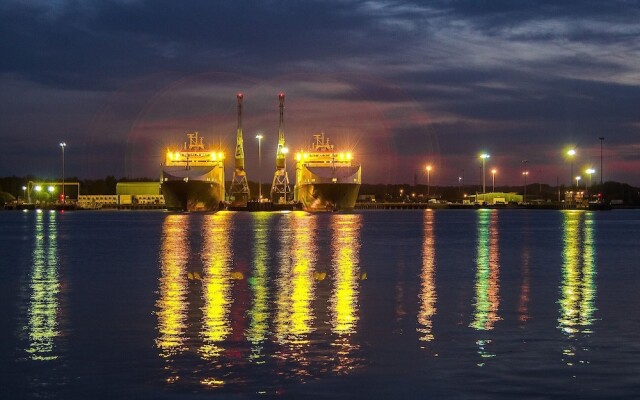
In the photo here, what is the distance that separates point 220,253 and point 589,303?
29345mm

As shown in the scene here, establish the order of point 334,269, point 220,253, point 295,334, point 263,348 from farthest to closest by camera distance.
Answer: point 220,253 < point 334,269 < point 295,334 < point 263,348

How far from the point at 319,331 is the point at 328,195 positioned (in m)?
163

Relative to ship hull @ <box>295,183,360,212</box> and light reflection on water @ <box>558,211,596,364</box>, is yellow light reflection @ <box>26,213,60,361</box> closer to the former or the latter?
light reflection on water @ <box>558,211,596,364</box>

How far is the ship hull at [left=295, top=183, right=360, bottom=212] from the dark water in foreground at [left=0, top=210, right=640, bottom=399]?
13787cm

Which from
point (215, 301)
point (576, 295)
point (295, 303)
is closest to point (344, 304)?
point (295, 303)

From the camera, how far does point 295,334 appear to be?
22047mm

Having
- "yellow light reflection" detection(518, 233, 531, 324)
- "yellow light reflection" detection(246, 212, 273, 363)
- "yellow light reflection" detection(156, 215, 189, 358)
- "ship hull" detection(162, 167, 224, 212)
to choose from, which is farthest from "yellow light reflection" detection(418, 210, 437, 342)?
"ship hull" detection(162, 167, 224, 212)

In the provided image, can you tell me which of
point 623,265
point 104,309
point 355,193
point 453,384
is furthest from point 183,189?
point 453,384

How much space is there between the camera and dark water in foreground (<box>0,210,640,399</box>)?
1662 cm

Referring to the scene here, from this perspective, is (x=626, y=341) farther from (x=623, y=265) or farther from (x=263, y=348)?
(x=623, y=265)

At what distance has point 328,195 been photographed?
18500 cm

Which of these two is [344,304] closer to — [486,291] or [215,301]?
[215,301]

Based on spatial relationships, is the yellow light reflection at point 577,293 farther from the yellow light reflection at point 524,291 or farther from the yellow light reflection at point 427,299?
the yellow light reflection at point 427,299

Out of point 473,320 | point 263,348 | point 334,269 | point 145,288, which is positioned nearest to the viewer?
point 263,348
